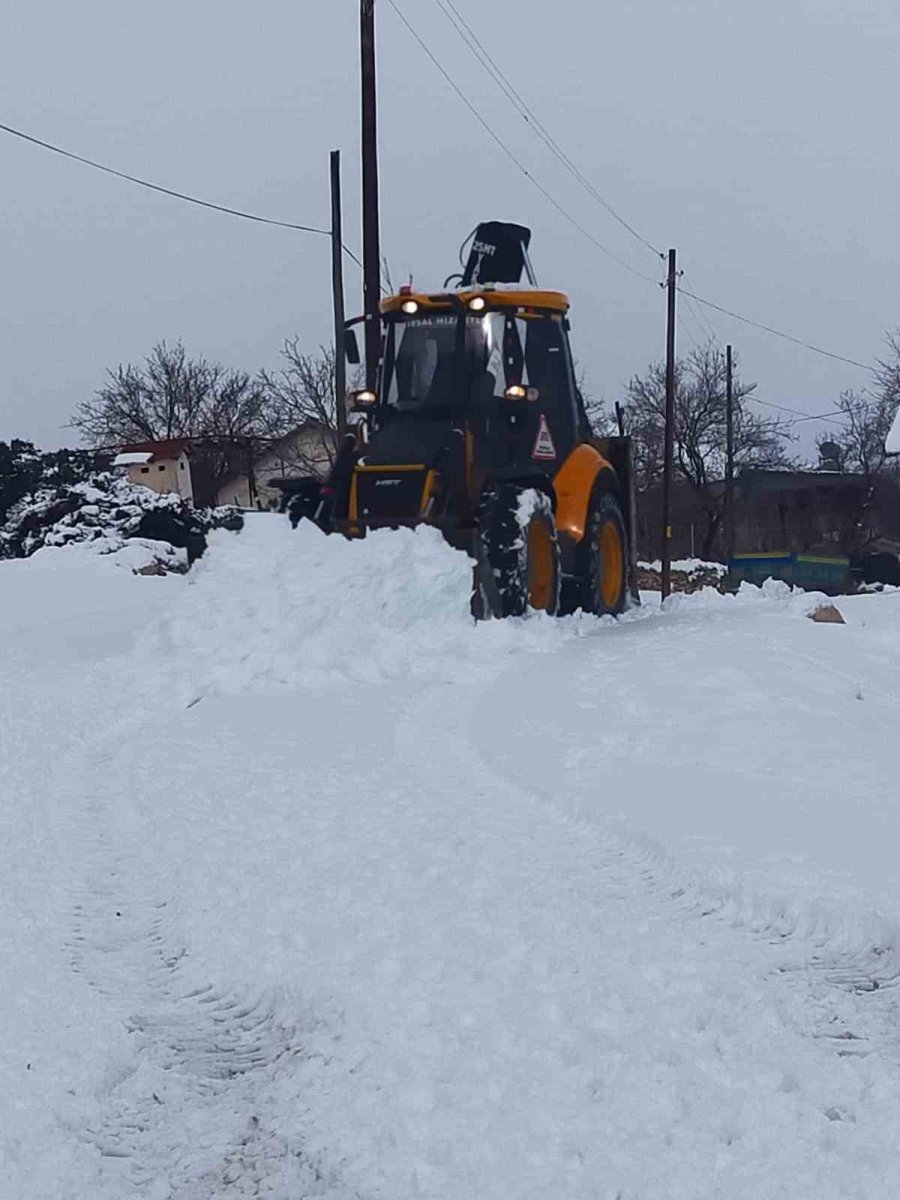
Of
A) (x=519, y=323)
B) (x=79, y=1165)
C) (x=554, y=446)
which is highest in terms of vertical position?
(x=519, y=323)

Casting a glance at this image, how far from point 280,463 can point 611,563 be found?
41790 millimetres

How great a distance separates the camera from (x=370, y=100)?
17812 mm

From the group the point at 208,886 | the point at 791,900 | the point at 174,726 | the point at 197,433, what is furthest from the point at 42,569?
the point at 197,433

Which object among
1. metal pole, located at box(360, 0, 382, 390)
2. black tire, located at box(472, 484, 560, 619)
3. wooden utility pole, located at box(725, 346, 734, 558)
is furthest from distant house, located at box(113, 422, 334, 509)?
black tire, located at box(472, 484, 560, 619)

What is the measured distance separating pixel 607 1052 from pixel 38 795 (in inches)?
142

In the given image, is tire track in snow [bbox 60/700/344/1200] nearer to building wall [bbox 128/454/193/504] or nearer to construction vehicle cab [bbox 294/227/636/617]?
construction vehicle cab [bbox 294/227/636/617]

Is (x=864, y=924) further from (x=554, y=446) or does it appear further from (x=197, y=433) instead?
(x=197, y=433)

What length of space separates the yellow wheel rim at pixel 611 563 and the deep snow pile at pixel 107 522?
8089 mm

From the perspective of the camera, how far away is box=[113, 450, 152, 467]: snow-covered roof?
44.8m

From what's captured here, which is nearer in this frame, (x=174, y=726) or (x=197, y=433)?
(x=174, y=726)

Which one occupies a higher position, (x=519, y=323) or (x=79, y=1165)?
(x=519, y=323)

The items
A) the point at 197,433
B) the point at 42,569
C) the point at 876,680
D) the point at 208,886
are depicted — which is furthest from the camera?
the point at 197,433

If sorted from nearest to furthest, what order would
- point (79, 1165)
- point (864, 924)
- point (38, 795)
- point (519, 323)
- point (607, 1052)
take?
point (79, 1165) < point (607, 1052) < point (864, 924) < point (38, 795) < point (519, 323)

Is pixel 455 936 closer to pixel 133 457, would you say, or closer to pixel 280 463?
pixel 133 457
